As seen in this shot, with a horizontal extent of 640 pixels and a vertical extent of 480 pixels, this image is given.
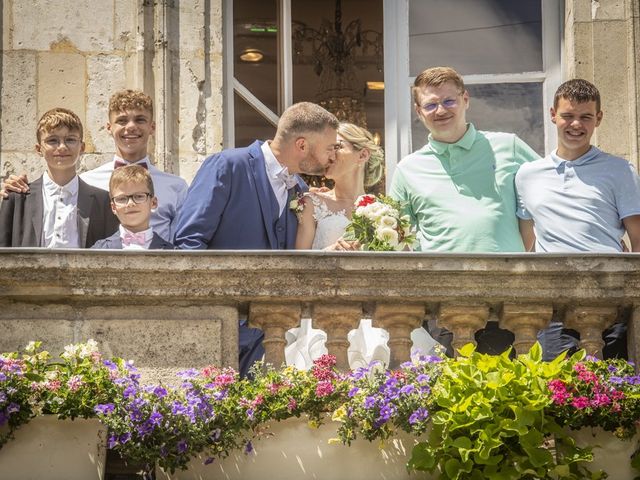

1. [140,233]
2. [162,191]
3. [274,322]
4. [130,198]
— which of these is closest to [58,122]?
[162,191]

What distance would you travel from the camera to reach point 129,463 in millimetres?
6941

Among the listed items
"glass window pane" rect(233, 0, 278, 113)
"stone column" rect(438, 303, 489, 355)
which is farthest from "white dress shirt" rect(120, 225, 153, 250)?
"glass window pane" rect(233, 0, 278, 113)

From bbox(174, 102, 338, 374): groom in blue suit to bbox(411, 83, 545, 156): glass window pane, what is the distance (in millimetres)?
1979

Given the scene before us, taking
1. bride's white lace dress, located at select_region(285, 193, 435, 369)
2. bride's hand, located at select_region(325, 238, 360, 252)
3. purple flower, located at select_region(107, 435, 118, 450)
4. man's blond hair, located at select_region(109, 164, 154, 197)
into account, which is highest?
man's blond hair, located at select_region(109, 164, 154, 197)

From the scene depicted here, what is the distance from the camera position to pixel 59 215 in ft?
27.0

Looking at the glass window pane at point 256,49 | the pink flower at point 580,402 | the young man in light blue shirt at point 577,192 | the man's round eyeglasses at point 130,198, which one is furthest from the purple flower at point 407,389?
the glass window pane at point 256,49

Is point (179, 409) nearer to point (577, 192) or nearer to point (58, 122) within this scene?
point (58, 122)

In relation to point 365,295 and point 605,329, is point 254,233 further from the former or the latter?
point 605,329

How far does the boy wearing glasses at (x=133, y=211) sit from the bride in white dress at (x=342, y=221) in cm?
81

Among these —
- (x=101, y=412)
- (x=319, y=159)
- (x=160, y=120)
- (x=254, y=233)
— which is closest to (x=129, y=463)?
(x=101, y=412)

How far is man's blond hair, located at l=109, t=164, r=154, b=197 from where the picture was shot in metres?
7.99

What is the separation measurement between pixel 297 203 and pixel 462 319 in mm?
1305

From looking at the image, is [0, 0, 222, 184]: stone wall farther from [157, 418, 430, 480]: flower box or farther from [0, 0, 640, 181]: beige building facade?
[157, 418, 430, 480]: flower box

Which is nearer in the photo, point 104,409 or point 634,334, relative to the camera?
point 104,409
